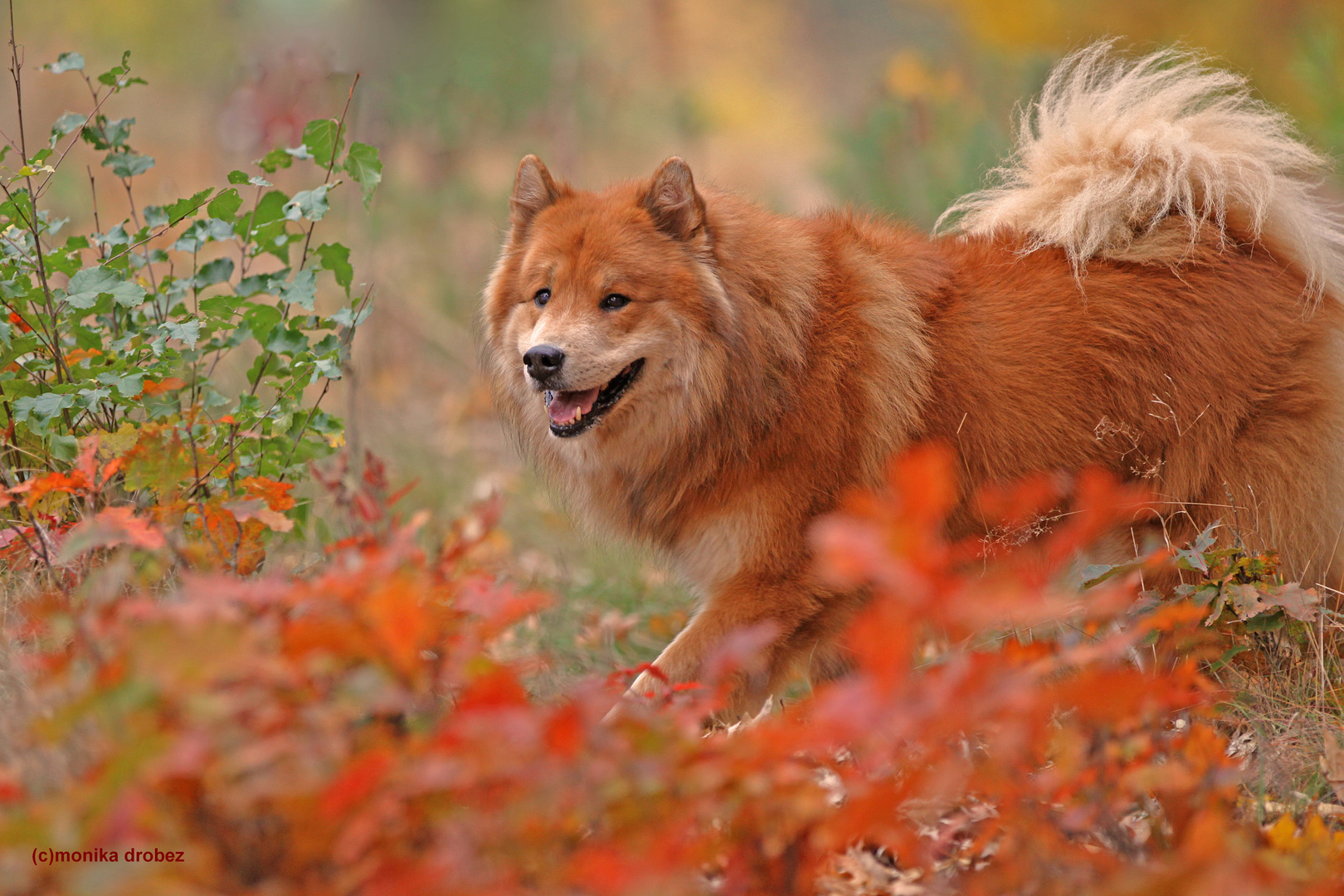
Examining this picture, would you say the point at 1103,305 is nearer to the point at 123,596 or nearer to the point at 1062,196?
the point at 1062,196

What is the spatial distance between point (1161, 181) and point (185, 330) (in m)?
3.14

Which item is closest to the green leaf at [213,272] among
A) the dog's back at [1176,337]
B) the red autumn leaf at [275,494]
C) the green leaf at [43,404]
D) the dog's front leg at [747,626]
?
the green leaf at [43,404]

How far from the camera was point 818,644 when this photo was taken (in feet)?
11.2

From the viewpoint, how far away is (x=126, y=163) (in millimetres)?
3314

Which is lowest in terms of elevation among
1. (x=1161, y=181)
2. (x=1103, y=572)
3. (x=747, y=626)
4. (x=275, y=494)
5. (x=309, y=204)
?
(x=747, y=626)

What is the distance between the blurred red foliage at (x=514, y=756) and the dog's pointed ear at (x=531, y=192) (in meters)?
2.28

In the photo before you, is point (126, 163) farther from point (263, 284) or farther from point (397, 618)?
point (397, 618)

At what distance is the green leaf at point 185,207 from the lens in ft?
10.2

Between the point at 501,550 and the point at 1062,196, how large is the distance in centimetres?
361

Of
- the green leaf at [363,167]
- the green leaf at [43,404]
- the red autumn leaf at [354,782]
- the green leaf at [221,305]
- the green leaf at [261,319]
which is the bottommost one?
the red autumn leaf at [354,782]

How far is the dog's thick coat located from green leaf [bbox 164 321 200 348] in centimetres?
100

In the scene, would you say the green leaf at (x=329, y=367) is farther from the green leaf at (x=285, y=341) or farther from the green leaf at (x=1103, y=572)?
the green leaf at (x=1103, y=572)

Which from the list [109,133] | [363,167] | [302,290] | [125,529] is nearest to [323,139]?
[363,167]

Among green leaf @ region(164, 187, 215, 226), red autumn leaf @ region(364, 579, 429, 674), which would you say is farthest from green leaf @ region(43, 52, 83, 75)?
red autumn leaf @ region(364, 579, 429, 674)
